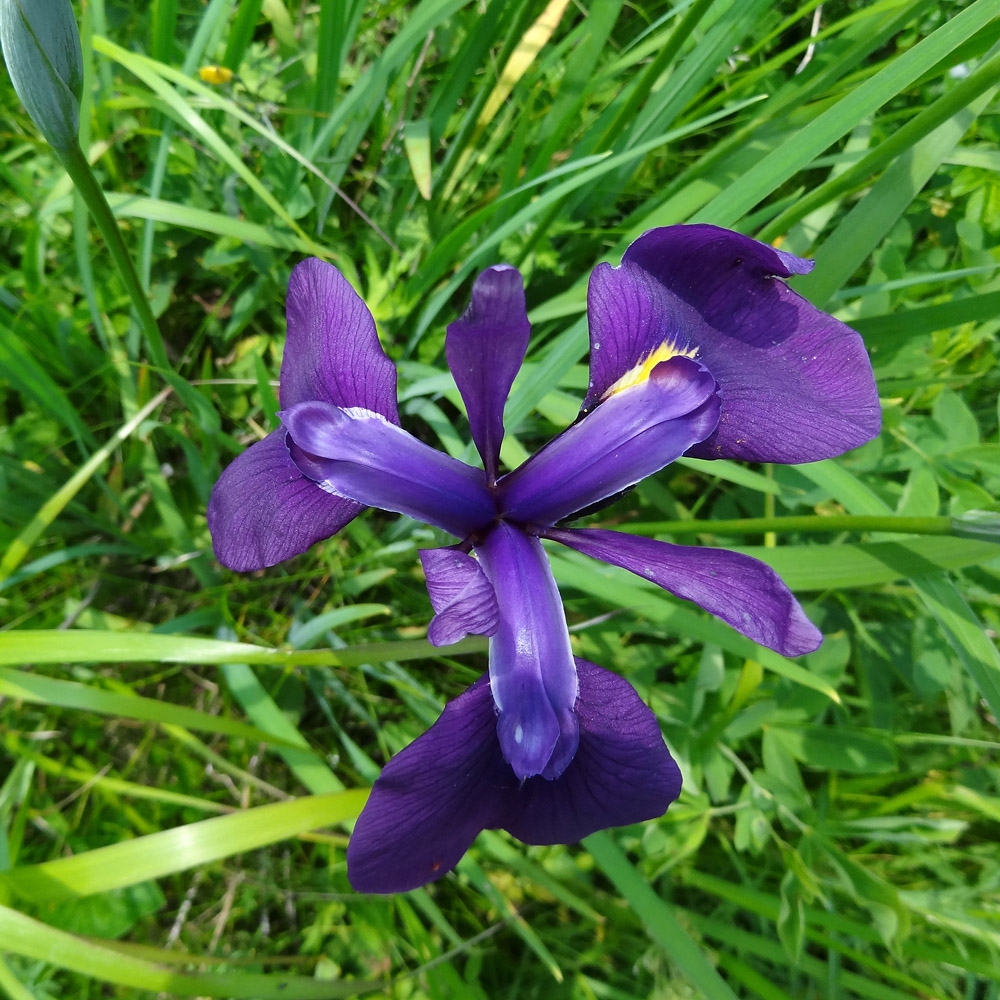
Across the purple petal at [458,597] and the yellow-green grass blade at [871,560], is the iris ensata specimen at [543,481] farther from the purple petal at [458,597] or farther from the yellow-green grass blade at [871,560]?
the yellow-green grass blade at [871,560]

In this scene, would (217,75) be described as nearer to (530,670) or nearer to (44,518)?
(44,518)

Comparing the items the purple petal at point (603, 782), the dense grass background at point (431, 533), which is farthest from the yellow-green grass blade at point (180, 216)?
the purple petal at point (603, 782)

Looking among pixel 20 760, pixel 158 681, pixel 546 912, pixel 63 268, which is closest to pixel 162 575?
pixel 158 681

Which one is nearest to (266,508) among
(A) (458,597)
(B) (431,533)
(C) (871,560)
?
(A) (458,597)

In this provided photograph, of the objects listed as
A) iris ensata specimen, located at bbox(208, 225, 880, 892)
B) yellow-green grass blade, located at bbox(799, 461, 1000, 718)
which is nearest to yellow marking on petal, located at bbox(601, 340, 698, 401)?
iris ensata specimen, located at bbox(208, 225, 880, 892)

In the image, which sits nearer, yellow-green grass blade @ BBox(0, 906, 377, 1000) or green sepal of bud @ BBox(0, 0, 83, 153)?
green sepal of bud @ BBox(0, 0, 83, 153)

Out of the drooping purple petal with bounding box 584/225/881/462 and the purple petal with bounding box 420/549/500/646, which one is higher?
the drooping purple petal with bounding box 584/225/881/462

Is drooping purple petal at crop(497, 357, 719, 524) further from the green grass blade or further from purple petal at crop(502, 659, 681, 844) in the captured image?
the green grass blade
